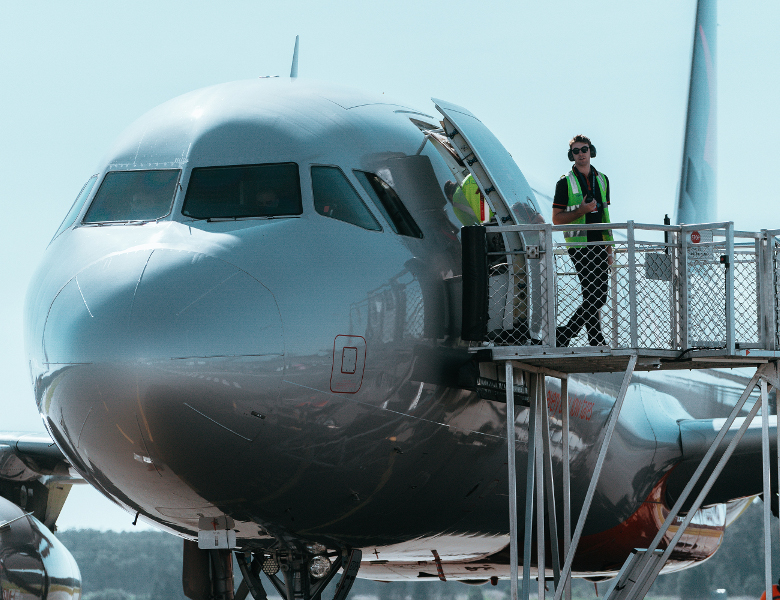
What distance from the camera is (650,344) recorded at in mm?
7254

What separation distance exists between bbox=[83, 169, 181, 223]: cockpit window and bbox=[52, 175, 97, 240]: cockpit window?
21 cm

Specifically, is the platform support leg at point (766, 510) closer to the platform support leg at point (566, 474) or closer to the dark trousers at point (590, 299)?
the dark trousers at point (590, 299)

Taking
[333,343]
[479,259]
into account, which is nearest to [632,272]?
[479,259]

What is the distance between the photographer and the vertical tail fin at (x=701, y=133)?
17328 millimetres

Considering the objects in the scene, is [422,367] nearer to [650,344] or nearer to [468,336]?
[468,336]

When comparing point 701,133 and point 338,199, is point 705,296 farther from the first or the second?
point 701,133

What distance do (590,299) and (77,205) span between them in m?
3.59

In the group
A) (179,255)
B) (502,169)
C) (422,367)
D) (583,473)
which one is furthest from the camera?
(583,473)

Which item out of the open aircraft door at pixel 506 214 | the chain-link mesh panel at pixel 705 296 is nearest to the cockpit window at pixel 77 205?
the open aircraft door at pixel 506 214

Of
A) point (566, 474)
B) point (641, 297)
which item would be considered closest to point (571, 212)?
point (641, 297)

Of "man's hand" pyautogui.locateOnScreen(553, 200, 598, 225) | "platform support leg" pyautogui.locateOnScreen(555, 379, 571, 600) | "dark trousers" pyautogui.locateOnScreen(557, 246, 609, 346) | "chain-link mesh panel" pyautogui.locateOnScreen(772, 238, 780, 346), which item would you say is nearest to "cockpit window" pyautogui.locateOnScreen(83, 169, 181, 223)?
"dark trousers" pyautogui.locateOnScreen(557, 246, 609, 346)

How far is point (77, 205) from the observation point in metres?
7.64

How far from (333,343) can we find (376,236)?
0.86 m

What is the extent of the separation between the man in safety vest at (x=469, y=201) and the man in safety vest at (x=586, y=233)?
68cm
